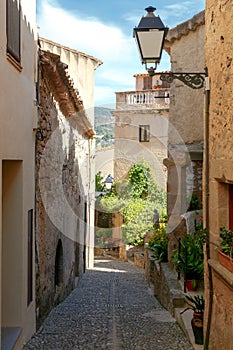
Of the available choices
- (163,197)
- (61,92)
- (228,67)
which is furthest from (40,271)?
(163,197)

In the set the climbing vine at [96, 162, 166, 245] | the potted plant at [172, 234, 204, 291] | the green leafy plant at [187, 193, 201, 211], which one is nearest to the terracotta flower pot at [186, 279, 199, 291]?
the potted plant at [172, 234, 204, 291]

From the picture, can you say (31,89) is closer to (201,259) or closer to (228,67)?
(228,67)

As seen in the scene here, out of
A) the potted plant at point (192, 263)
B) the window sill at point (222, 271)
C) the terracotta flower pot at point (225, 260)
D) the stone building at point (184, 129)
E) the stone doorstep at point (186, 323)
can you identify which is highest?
the stone building at point (184, 129)

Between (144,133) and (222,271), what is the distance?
23591 millimetres

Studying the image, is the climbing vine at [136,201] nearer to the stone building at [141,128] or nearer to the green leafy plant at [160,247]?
the stone building at [141,128]

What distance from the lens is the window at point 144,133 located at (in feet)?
A: 92.5

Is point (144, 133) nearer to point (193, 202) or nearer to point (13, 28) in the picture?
point (193, 202)

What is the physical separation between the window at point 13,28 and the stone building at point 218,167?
239cm

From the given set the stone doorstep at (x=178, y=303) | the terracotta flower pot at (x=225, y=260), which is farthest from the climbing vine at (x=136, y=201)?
the terracotta flower pot at (x=225, y=260)

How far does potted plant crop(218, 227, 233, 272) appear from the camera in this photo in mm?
4889

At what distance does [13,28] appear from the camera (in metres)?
6.01

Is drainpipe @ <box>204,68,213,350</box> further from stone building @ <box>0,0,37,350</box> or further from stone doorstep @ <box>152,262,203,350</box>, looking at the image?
stone building @ <box>0,0,37,350</box>

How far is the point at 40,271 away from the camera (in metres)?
8.42

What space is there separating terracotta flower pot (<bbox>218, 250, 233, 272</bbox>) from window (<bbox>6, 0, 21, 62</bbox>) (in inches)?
131
